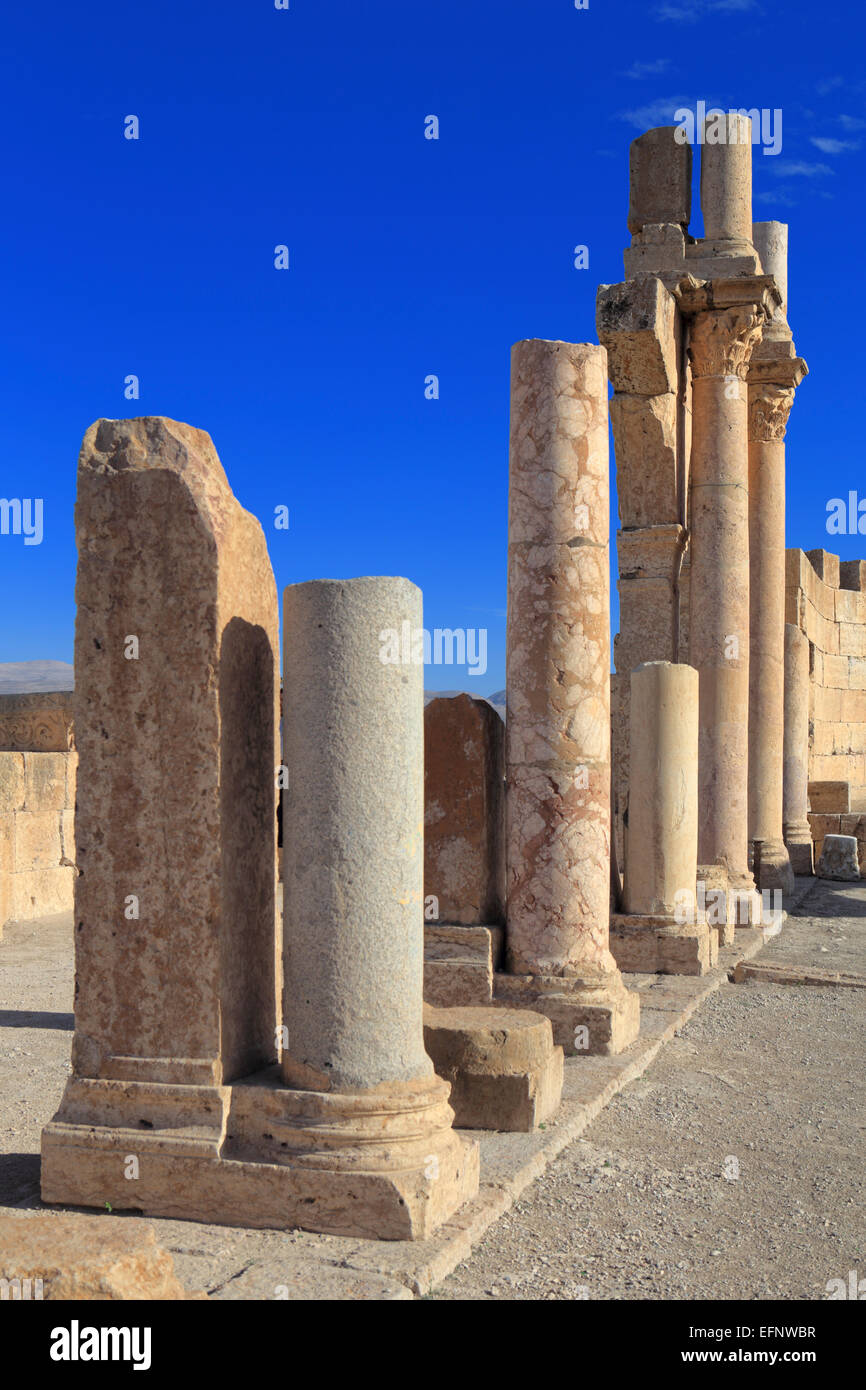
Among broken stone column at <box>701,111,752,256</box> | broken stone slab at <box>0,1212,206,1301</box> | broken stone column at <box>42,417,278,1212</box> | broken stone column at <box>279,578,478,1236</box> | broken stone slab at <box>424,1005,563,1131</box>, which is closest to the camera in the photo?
broken stone slab at <box>0,1212,206,1301</box>

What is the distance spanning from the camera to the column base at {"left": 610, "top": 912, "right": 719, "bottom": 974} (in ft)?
32.1

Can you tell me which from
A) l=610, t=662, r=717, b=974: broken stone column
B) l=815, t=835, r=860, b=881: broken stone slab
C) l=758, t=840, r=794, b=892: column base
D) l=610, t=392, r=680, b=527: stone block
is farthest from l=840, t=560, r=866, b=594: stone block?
l=610, t=662, r=717, b=974: broken stone column

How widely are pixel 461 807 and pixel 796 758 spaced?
10.8m

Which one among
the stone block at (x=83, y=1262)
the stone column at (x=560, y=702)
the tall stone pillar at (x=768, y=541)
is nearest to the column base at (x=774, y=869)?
the tall stone pillar at (x=768, y=541)

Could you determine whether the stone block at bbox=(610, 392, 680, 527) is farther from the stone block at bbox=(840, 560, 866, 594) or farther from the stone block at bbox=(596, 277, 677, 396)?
the stone block at bbox=(840, 560, 866, 594)

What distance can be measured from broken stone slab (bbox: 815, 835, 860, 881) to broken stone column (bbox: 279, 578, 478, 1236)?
529 inches

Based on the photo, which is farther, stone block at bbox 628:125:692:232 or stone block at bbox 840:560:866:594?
stone block at bbox 840:560:866:594

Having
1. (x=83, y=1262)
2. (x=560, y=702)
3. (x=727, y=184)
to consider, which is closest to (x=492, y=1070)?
(x=560, y=702)

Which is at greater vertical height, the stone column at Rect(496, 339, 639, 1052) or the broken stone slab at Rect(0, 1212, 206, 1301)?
the stone column at Rect(496, 339, 639, 1052)

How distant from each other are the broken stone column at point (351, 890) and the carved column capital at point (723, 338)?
9047 millimetres

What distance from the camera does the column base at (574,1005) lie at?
7020 mm

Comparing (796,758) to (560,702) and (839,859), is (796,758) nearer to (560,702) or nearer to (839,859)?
(839,859)

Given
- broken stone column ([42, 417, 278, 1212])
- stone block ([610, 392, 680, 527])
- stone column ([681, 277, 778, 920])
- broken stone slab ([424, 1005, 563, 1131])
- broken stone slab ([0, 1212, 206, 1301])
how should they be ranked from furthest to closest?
stone column ([681, 277, 778, 920]) < stone block ([610, 392, 680, 527]) < broken stone slab ([424, 1005, 563, 1131]) < broken stone column ([42, 417, 278, 1212]) < broken stone slab ([0, 1212, 206, 1301])
